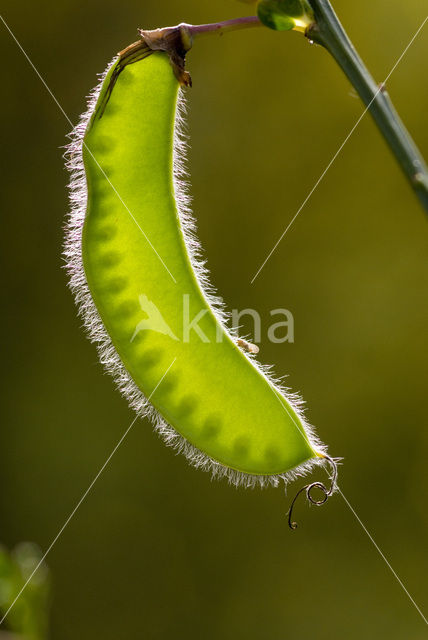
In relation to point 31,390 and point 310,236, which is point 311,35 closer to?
point 310,236

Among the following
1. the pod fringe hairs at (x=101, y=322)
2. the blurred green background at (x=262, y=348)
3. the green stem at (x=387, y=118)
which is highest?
the green stem at (x=387, y=118)

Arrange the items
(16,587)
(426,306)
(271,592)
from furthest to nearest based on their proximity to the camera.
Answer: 1. (271,592)
2. (426,306)
3. (16,587)

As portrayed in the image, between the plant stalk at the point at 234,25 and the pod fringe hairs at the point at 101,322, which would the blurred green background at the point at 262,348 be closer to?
the pod fringe hairs at the point at 101,322

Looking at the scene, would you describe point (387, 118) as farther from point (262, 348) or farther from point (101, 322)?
point (262, 348)

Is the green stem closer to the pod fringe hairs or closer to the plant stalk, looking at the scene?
the plant stalk

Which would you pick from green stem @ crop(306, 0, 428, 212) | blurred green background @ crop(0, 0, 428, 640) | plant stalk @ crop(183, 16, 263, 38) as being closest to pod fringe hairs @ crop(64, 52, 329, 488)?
plant stalk @ crop(183, 16, 263, 38)

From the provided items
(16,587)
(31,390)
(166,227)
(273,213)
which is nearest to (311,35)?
(166,227)

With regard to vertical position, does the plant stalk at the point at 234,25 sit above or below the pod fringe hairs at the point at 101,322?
above

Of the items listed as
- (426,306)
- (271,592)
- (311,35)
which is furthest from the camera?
(271,592)

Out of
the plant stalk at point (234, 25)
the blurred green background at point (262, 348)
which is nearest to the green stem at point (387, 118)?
the plant stalk at point (234, 25)
